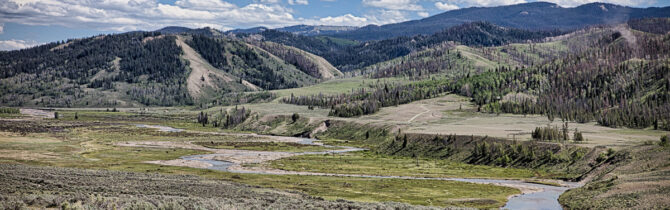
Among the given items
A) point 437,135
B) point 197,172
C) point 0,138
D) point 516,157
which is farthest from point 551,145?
point 0,138

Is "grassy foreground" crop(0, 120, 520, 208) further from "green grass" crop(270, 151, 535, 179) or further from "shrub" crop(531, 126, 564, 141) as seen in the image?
"shrub" crop(531, 126, 564, 141)

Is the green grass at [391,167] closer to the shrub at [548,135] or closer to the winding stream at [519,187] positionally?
the winding stream at [519,187]

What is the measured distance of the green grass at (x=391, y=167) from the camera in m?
141

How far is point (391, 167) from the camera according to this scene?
155 metres

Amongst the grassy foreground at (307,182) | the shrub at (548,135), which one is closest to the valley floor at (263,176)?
the grassy foreground at (307,182)

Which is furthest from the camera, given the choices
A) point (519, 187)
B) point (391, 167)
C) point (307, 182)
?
point (391, 167)

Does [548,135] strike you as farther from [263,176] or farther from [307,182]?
[263,176]

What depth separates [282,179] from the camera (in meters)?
127

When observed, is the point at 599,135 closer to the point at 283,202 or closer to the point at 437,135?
the point at 437,135

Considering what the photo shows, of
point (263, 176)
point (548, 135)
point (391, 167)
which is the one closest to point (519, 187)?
point (391, 167)

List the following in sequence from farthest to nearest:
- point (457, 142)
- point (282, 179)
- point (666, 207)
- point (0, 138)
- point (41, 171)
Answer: point (0, 138) → point (457, 142) → point (282, 179) → point (41, 171) → point (666, 207)

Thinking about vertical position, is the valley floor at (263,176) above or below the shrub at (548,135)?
below

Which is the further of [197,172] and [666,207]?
[197,172]

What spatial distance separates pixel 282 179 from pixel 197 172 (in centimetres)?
2345
